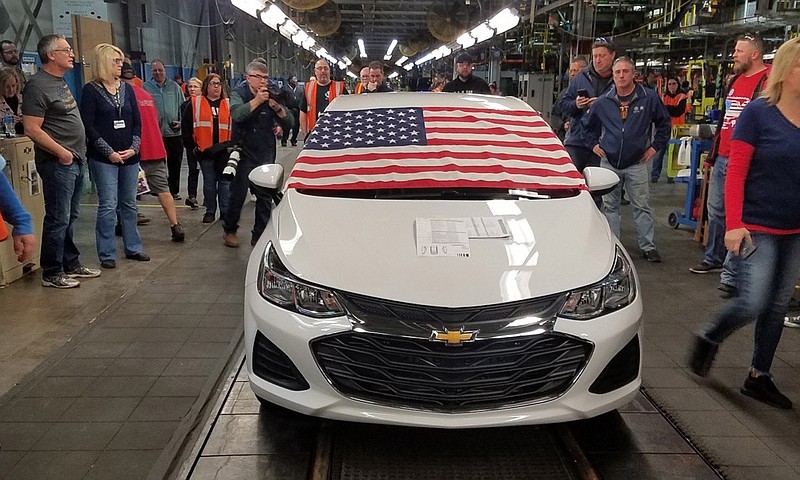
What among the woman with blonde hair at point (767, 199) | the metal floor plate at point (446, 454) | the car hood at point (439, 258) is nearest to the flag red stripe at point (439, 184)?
the car hood at point (439, 258)

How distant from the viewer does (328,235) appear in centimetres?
296

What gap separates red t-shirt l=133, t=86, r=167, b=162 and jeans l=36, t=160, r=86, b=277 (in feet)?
3.84

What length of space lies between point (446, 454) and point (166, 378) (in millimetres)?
1674

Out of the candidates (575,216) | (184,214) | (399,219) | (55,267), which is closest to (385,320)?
(399,219)

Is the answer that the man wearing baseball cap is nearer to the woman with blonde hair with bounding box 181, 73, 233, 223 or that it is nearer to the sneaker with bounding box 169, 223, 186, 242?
the woman with blonde hair with bounding box 181, 73, 233, 223

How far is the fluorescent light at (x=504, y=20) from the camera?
1122 centimetres

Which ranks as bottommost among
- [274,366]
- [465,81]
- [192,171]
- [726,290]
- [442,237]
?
[726,290]

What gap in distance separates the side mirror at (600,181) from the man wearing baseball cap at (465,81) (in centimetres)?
494

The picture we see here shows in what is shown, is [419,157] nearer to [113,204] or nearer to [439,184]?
[439,184]

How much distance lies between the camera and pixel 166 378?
3.71 meters

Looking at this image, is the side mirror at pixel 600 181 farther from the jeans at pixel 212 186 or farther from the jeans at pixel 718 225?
the jeans at pixel 212 186

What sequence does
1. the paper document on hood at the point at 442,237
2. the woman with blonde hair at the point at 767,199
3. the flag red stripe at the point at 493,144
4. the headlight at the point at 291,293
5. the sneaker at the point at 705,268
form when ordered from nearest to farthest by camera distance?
the headlight at the point at 291,293, the paper document on hood at the point at 442,237, the woman with blonde hair at the point at 767,199, the flag red stripe at the point at 493,144, the sneaker at the point at 705,268

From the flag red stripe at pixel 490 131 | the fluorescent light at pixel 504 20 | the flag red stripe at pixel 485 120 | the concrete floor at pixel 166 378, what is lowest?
the concrete floor at pixel 166 378

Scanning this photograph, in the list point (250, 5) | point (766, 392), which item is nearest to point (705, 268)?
point (766, 392)
